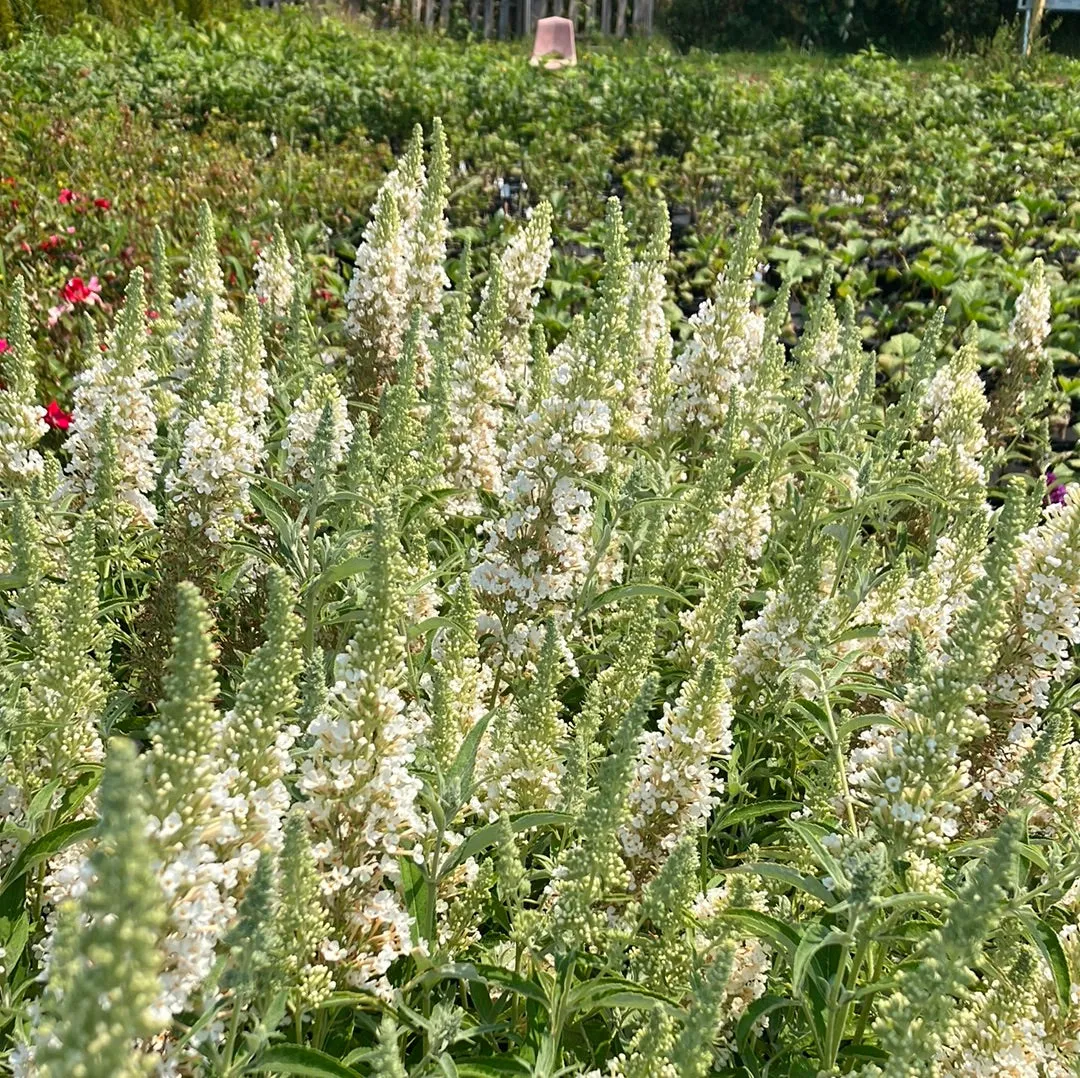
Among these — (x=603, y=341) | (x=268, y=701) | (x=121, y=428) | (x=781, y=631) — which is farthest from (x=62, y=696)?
(x=781, y=631)

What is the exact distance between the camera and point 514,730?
2.69m

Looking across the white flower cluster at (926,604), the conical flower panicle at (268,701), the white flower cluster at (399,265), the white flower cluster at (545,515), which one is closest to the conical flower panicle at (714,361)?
the white flower cluster at (399,265)

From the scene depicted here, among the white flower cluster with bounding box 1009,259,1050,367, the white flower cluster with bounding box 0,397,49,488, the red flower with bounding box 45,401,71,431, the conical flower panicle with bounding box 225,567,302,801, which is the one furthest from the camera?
the white flower cluster with bounding box 1009,259,1050,367

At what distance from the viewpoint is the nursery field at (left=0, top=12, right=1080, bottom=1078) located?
71.6 inches

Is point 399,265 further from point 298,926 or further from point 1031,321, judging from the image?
point 298,926

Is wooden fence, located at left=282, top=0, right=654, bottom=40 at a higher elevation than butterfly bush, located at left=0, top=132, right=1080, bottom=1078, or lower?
higher

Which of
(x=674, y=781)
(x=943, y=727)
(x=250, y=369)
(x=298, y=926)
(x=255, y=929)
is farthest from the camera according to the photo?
(x=250, y=369)

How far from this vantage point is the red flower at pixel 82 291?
19.9ft

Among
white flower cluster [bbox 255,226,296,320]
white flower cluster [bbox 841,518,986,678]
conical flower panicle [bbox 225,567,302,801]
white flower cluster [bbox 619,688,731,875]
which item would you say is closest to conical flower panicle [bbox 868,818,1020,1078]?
white flower cluster [bbox 619,688,731,875]

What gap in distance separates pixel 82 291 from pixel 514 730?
4.51 meters

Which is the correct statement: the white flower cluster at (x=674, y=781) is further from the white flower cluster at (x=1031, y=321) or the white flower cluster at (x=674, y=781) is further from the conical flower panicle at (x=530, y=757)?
the white flower cluster at (x=1031, y=321)

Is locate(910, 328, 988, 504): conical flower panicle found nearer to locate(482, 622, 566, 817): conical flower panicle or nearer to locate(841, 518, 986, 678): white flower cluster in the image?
locate(841, 518, 986, 678): white flower cluster

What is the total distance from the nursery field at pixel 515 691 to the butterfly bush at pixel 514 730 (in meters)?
0.01

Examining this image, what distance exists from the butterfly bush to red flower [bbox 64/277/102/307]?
1.62 meters
